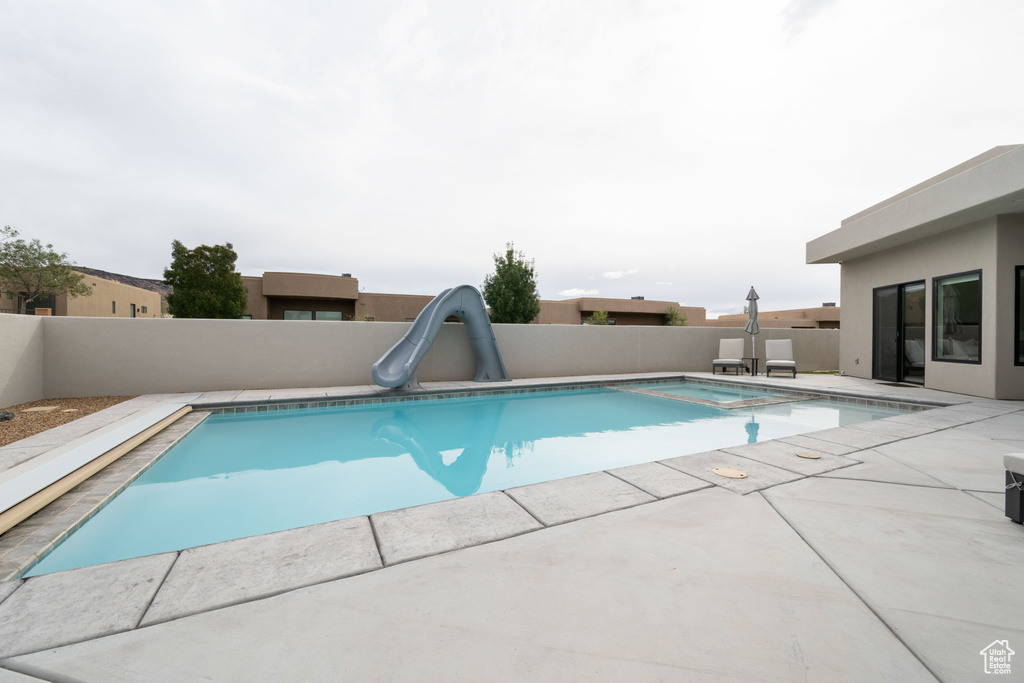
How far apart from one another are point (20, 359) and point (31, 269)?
810 inches

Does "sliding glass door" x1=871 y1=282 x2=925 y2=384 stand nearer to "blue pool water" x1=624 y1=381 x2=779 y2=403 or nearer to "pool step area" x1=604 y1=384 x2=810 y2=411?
"pool step area" x1=604 y1=384 x2=810 y2=411

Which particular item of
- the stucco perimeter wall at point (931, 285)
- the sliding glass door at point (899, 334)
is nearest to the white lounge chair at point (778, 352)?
the stucco perimeter wall at point (931, 285)

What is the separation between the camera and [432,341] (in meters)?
8.76

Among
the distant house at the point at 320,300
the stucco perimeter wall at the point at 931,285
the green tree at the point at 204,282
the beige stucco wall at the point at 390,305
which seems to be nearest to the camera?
the stucco perimeter wall at the point at 931,285

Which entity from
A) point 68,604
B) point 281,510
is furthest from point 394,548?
point 281,510

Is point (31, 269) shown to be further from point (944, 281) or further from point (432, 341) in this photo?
point (944, 281)

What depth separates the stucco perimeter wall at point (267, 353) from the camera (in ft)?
23.4

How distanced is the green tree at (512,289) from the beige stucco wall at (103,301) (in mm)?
25384

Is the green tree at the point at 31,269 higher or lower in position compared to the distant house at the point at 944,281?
higher

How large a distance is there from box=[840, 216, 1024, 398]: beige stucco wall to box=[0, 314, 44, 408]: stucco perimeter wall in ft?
50.1

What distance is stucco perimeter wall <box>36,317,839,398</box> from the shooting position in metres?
7.13

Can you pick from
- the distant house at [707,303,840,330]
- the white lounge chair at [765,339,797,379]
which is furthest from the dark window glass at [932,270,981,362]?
the distant house at [707,303,840,330]

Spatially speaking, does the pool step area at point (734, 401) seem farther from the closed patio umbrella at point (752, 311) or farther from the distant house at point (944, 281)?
the closed patio umbrella at point (752, 311)

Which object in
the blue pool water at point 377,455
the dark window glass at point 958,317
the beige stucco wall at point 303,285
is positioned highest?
the beige stucco wall at point 303,285
